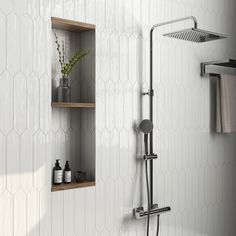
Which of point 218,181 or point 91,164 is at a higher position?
point 91,164

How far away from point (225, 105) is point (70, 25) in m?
1.27

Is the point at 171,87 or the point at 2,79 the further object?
the point at 171,87

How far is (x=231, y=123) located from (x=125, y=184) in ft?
3.20

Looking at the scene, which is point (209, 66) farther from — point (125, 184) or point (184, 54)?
point (125, 184)

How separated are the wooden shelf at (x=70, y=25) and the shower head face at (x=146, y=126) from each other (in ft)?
1.98

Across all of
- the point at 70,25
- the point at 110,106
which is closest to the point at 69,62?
the point at 70,25

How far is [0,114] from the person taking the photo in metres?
1.88

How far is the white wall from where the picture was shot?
194 cm

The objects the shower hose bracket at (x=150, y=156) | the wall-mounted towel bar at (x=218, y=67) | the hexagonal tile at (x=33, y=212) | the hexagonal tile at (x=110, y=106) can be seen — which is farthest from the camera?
the wall-mounted towel bar at (x=218, y=67)

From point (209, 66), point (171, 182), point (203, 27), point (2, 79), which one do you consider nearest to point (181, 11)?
point (203, 27)

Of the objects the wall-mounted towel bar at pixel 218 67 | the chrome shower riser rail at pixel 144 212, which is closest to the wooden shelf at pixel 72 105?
the chrome shower riser rail at pixel 144 212

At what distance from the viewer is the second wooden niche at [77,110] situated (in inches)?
88.0

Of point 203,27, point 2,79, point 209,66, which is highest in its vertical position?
point 203,27

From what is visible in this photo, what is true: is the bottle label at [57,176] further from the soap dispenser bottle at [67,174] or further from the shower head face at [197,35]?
the shower head face at [197,35]
